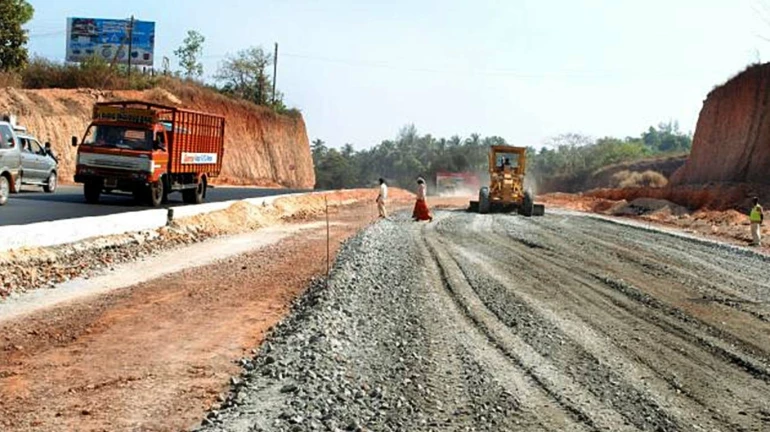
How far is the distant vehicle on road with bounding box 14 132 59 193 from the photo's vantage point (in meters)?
25.0

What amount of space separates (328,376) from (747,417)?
3908 mm

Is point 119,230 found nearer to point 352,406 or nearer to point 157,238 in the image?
point 157,238

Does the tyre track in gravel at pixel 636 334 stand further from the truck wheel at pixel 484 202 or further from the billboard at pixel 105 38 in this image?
the billboard at pixel 105 38

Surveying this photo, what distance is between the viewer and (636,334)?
456 inches

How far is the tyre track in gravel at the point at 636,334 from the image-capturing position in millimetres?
8203

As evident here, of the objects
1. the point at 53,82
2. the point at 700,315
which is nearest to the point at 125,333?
the point at 700,315

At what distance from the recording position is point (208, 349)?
397 inches

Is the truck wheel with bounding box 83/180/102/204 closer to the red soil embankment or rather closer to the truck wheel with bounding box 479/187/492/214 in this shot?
the truck wheel with bounding box 479/187/492/214

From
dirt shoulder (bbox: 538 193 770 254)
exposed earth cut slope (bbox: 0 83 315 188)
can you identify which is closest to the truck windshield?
exposed earth cut slope (bbox: 0 83 315 188)

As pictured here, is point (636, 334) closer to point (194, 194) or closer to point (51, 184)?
point (194, 194)

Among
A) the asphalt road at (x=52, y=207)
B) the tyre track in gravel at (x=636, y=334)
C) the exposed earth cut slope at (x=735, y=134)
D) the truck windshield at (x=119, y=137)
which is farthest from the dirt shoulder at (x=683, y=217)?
the asphalt road at (x=52, y=207)

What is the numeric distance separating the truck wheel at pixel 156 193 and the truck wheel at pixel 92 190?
1490 mm

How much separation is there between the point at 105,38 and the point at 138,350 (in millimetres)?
60083

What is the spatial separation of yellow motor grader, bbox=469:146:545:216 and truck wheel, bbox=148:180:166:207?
18249mm
